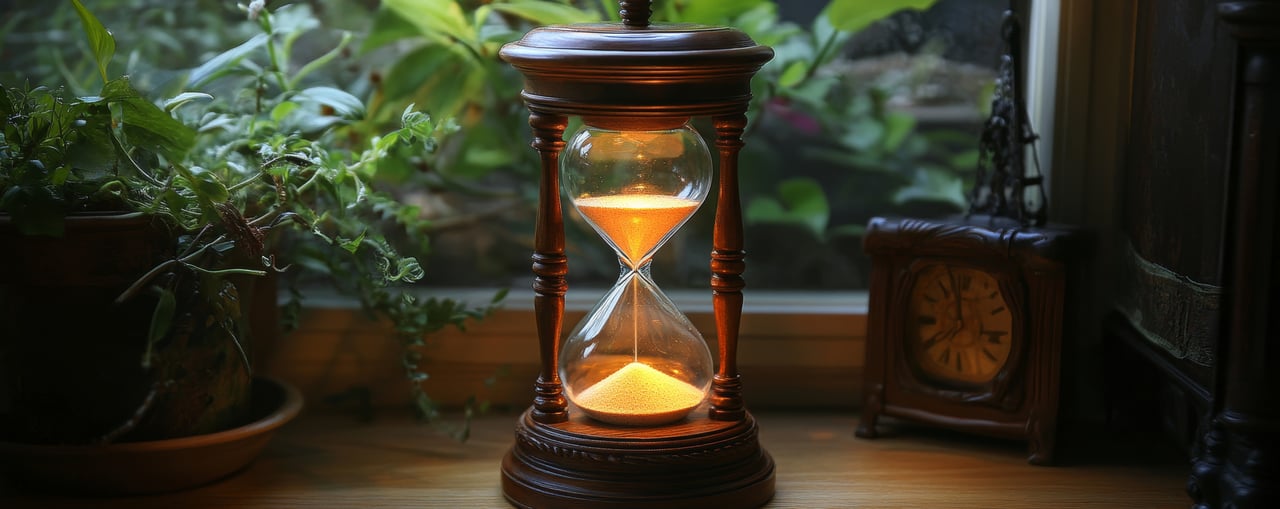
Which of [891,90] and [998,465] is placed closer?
[998,465]

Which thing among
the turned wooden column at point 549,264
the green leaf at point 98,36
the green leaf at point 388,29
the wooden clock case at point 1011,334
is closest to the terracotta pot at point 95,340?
the green leaf at point 98,36

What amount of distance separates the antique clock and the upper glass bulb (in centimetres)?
28

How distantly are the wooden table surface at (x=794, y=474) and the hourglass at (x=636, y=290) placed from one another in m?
0.14

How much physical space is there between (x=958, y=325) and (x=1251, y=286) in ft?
1.17

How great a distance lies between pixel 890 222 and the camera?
126 cm

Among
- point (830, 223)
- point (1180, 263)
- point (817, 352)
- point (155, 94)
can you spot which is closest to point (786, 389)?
point (817, 352)

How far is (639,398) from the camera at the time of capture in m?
1.11

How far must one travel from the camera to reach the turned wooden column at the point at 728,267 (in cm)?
106

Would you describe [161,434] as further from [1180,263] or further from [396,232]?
[1180,263]

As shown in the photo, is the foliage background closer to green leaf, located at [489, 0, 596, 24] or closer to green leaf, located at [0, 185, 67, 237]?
green leaf, located at [489, 0, 596, 24]

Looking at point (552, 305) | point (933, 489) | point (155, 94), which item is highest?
point (155, 94)

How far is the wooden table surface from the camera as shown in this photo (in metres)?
1.14

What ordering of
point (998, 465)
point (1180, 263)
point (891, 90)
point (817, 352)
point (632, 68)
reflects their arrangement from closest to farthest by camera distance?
point (632, 68) < point (1180, 263) < point (998, 465) < point (817, 352) < point (891, 90)

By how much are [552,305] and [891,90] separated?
610mm
